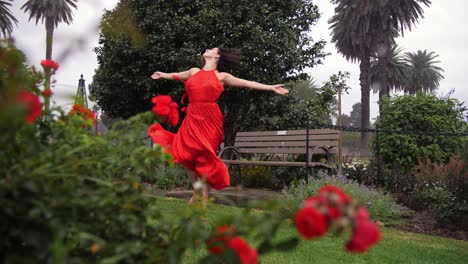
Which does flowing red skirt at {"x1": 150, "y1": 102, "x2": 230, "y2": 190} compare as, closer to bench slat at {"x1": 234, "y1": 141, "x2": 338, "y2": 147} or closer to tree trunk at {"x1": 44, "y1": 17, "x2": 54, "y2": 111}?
bench slat at {"x1": 234, "y1": 141, "x2": 338, "y2": 147}

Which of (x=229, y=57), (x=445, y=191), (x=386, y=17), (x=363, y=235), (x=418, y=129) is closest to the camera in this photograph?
(x=363, y=235)

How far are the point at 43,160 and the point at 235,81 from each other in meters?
4.57

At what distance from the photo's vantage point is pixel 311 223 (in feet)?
3.04

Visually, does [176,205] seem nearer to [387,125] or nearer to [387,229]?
[387,229]

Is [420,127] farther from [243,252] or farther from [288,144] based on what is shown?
[243,252]

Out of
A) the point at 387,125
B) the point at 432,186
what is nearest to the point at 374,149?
the point at 387,125

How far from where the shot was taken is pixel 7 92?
80 centimetres

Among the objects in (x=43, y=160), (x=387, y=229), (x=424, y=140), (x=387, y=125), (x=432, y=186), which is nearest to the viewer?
(x=43, y=160)

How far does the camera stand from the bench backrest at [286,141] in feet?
26.1

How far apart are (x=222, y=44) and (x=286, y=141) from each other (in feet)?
13.1

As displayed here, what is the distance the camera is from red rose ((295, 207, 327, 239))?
36.2 inches

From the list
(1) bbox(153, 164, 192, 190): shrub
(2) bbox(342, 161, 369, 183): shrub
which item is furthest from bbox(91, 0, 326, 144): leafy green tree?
(2) bbox(342, 161, 369, 183): shrub

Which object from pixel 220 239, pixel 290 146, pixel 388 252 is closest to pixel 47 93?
pixel 220 239

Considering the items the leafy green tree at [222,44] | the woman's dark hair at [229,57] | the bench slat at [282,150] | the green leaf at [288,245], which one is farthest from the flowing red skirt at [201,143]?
the leafy green tree at [222,44]
